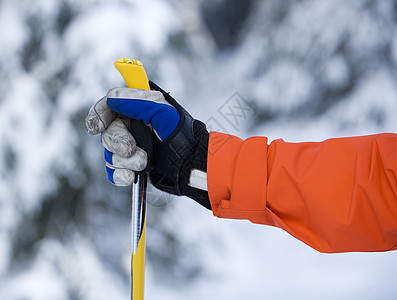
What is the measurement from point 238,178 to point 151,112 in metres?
Result: 0.24

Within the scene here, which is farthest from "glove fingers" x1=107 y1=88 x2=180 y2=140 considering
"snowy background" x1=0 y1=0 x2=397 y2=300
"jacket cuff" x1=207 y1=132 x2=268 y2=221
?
"snowy background" x1=0 y1=0 x2=397 y2=300

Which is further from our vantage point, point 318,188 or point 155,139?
point 155,139

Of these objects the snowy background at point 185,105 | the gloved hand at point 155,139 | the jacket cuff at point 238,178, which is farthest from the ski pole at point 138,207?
the snowy background at point 185,105

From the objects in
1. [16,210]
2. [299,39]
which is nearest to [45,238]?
[16,210]

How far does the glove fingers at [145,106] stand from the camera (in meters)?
0.71

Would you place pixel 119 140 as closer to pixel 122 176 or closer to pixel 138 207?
pixel 122 176

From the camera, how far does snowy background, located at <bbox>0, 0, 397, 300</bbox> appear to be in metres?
1.51

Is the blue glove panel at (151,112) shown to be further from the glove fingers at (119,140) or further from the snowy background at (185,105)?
the snowy background at (185,105)

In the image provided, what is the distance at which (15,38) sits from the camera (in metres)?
1.53

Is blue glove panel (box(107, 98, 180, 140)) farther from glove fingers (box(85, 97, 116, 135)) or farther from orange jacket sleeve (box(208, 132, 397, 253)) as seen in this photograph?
orange jacket sleeve (box(208, 132, 397, 253))

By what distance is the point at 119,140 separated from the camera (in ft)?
2.34

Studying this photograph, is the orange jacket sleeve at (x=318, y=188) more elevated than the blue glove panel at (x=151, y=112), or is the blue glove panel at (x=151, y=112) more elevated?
the blue glove panel at (x=151, y=112)

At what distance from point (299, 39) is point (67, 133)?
1213 mm

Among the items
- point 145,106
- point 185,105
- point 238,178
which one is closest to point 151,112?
point 145,106
